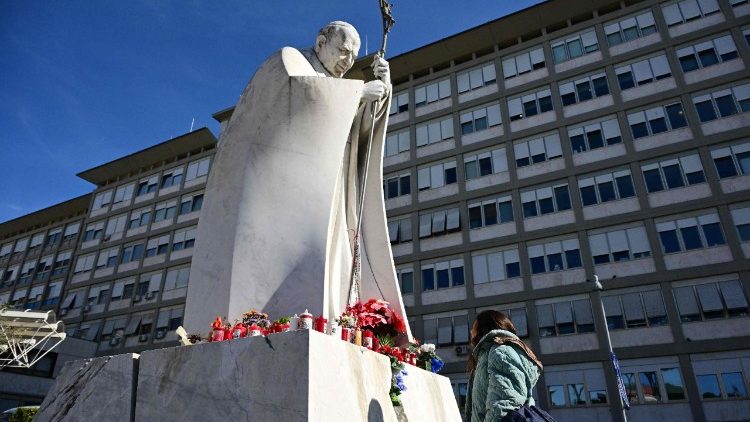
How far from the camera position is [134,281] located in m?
37.1

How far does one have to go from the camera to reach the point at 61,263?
43.2 m

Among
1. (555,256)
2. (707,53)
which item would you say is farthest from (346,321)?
(707,53)

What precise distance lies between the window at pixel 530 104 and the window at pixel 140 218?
27.3 m

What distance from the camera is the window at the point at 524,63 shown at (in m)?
28.5

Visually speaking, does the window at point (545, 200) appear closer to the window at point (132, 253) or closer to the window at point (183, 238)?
the window at point (183, 238)

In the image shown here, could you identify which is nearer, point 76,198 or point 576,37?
point 576,37

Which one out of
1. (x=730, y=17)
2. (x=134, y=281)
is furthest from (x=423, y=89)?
(x=134, y=281)

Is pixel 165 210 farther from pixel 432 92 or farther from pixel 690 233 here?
pixel 690 233

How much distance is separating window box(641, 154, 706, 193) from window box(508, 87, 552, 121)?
603 cm

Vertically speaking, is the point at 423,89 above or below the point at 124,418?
above

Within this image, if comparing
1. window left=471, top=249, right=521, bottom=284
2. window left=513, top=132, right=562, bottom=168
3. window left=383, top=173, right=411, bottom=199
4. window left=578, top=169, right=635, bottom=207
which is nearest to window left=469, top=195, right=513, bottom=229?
window left=471, top=249, right=521, bottom=284

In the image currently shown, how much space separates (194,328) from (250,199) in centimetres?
130

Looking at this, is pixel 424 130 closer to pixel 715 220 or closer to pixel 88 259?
pixel 715 220

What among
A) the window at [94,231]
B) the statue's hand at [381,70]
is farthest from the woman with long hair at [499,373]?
the window at [94,231]
